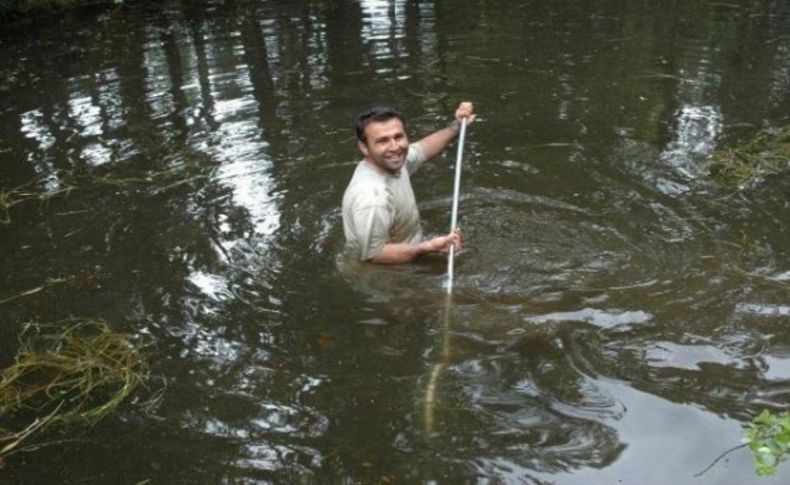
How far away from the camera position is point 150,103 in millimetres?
9531

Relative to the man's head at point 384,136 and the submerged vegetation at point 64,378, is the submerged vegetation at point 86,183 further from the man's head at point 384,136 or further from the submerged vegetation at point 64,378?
the man's head at point 384,136

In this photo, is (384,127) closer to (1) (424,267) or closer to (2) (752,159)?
(1) (424,267)

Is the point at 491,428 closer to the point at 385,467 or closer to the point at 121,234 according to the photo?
the point at 385,467

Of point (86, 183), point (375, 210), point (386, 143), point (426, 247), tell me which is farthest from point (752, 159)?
point (86, 183)

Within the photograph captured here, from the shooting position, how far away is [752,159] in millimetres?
6953

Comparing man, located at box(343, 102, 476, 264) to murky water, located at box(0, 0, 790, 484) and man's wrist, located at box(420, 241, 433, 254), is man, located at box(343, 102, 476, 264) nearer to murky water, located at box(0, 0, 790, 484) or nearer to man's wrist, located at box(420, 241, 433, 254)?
man's wrist, located at box(420, 241, 433, 254)

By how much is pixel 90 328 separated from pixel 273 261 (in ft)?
4.52

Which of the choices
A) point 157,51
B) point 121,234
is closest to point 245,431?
point 121,234

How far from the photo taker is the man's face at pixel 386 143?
5.00 metres

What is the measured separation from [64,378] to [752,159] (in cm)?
594

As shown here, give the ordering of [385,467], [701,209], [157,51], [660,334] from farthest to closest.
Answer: [157,51] < [701,209] < [660,334] < [385,467]

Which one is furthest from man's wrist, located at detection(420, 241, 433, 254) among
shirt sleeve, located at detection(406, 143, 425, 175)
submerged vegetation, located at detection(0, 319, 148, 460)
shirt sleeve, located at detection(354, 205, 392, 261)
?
submerged vegetation, located at detection(0, 319, 148, 460)

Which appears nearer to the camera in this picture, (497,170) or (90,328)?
(90,328)

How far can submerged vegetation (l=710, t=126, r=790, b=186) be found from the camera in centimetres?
671
